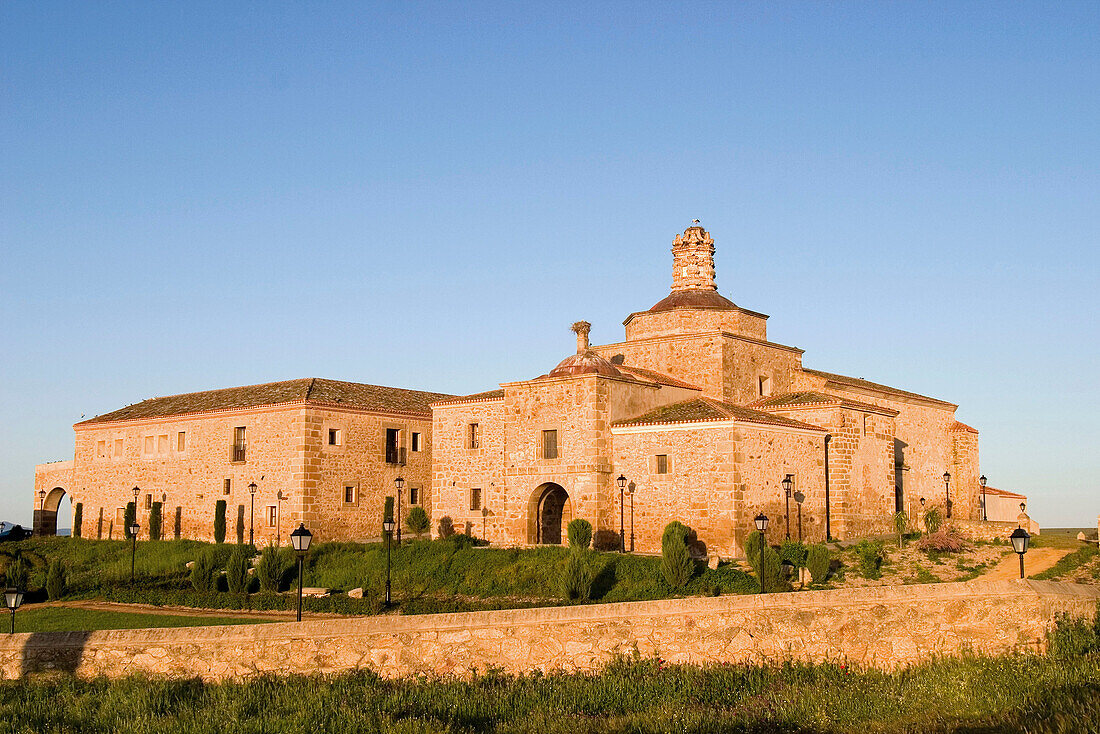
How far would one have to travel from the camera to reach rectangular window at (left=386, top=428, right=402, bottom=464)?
130ft

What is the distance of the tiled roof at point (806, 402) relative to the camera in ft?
108

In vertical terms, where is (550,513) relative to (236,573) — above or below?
above

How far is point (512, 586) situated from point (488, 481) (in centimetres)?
696

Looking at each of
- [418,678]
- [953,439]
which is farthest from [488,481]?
[418,678]

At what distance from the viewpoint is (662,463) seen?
30672 mm

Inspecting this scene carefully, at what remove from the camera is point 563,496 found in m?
34.2

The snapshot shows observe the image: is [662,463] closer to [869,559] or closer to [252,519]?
[869,559]

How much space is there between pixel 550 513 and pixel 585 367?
4.89 m

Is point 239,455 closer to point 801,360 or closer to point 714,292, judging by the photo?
point 714,292

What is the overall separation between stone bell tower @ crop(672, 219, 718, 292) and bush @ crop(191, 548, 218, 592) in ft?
60.6

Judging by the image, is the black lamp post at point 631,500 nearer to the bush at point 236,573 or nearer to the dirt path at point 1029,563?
the dirt path at point 1029,563

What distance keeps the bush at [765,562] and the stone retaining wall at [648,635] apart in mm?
12331

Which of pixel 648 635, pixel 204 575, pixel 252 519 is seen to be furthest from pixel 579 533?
pixel 648 635

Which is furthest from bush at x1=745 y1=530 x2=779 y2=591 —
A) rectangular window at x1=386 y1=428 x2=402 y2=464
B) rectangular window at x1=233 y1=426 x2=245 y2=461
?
rectangular window at x1=233 y1=426 x2=245 y2=461
